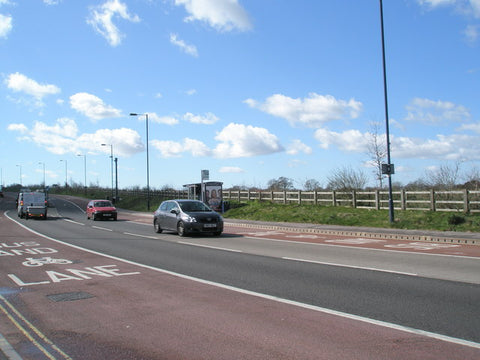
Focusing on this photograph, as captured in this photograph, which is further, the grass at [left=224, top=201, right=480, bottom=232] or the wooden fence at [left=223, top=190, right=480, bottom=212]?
the wooden fence at [left=223, top=190, right=480, bottom=212]

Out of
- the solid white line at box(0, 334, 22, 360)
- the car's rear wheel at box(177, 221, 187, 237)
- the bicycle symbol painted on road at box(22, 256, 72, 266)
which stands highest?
the car's rear wheel at box(177, 221, 187, 237)

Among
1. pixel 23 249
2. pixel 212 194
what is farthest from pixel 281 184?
pixel 23 249

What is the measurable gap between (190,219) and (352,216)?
1041 centimetres

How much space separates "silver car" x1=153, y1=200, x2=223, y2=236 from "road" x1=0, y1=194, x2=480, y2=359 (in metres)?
4.89

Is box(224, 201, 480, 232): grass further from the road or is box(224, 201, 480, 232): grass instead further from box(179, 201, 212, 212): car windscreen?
box(179, 201, 212, 212): car windscreen

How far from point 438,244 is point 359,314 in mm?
10910

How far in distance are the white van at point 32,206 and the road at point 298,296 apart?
975 inches

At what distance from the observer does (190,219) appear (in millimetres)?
19172

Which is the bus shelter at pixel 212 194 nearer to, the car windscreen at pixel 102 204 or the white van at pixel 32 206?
the car windscreen at pixel 102 204

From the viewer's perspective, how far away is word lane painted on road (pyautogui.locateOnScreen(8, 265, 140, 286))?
9258 mm

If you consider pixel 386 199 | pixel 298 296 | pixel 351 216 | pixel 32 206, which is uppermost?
pixel 386 199

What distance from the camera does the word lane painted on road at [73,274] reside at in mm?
9258

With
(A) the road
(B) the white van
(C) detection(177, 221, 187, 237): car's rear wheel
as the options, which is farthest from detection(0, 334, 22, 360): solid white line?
(B) the white van

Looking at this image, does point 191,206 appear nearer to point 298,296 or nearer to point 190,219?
point 190,219
